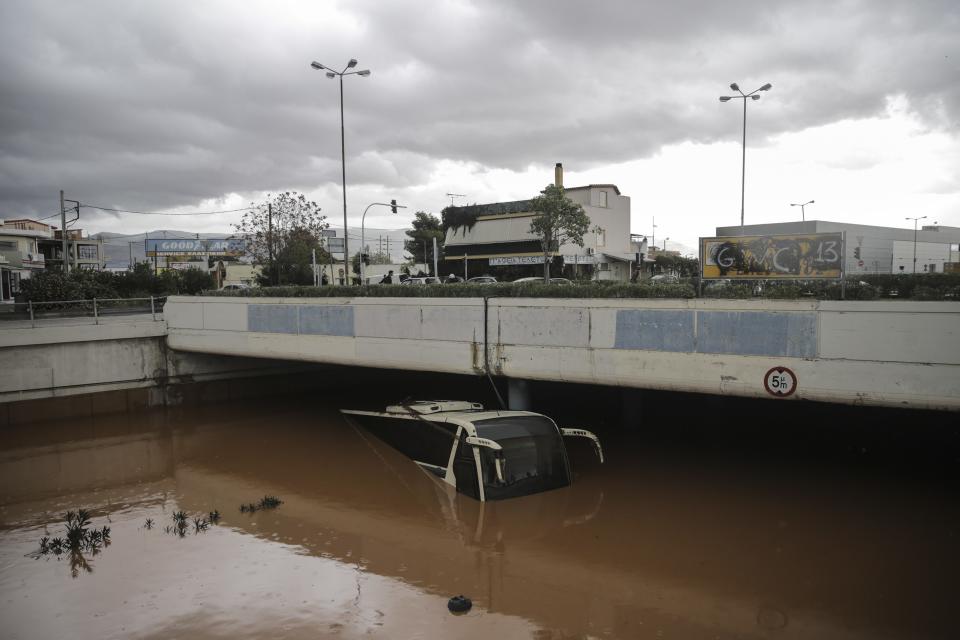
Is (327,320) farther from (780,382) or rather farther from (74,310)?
(74,310)

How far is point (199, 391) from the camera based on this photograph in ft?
74.0

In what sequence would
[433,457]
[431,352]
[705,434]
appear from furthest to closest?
1. [705,434]
2. [431,352]
3. [433,457]

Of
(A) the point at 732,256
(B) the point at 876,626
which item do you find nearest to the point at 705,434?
(A) the point at 732,256

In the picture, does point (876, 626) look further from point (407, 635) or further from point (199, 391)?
point (199, 391)

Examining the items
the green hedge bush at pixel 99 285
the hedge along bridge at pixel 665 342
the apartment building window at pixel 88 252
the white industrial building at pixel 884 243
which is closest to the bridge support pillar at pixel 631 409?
the hedge along bridge at pixel 665 342

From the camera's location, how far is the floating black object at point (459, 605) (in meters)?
7.95

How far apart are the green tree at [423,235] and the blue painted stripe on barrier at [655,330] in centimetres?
5352

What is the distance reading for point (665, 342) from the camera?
11758mm

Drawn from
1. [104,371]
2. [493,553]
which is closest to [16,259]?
[104,371]

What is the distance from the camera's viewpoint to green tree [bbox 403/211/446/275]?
6800 centimetres

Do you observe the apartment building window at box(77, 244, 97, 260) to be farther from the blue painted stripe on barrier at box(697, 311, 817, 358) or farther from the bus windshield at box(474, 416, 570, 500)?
the blue painted stripe on barrier at box(697, 311, 817, 358)

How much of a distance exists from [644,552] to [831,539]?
3125 mm

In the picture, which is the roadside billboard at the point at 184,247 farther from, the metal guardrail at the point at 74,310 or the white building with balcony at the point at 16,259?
the metal guardrail at the point at 74,310

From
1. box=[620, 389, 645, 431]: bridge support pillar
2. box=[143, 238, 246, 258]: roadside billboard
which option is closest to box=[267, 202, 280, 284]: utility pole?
box=[620, 389, 645, 431]: bridge support pillar
